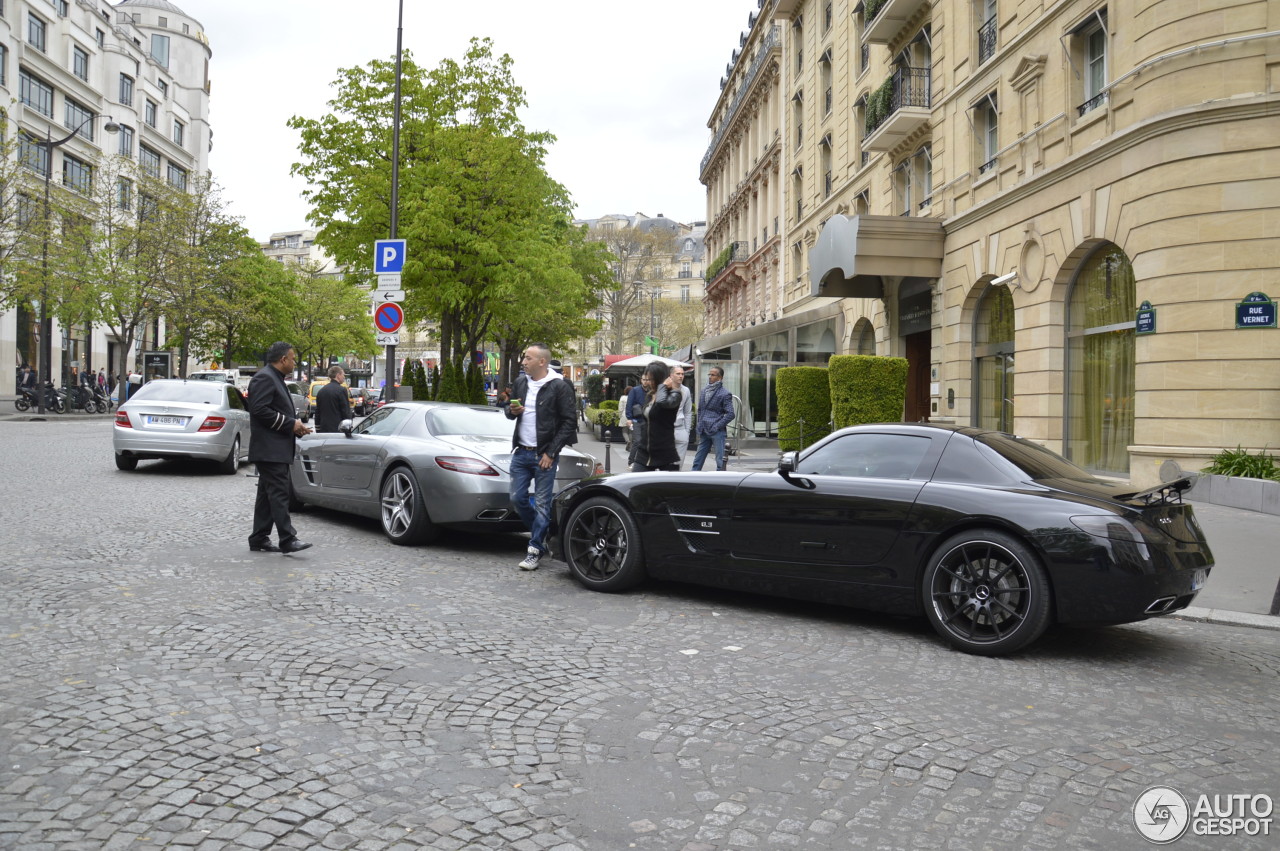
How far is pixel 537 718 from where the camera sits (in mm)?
4141

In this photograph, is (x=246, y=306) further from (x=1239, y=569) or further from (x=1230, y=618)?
(x=1230, y=618)

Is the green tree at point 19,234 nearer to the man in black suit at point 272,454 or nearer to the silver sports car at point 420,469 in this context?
the silver sports car at point 420,469

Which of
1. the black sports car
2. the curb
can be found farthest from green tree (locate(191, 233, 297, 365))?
the curb

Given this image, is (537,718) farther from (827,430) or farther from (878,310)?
(878,310)

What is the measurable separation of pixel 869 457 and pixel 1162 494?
1.60m

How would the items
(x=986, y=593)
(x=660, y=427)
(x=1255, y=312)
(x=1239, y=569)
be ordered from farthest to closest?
1. (x=1255, y=312)
2. (x=660, y=427)
3. (x=1239, y=569)
4. (x=986, y=593)

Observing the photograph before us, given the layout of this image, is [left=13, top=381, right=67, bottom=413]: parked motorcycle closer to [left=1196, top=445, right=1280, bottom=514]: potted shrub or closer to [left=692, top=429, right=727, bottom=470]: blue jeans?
[left=692, top=429, right=727, bottom=470]: blue jeans

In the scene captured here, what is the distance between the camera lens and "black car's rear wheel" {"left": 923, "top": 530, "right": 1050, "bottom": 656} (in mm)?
5273

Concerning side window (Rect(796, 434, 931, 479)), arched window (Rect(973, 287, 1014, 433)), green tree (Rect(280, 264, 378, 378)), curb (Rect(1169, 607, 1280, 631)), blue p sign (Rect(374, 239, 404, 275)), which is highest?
green tree (Rect(280, 264, 378, 378))

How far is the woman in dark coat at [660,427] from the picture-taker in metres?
10.3

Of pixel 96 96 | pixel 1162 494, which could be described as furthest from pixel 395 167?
pixel 96 96

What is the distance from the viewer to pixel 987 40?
65.2ft

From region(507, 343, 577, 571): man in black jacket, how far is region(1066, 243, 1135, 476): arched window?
10.5 meters

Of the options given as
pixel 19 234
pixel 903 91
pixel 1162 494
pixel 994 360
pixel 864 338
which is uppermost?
pixel 903 91
